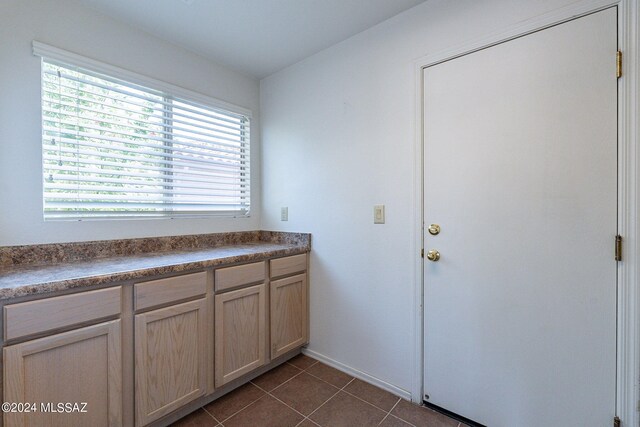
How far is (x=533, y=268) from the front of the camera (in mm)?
1331

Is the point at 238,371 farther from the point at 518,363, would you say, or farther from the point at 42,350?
the point at 518,363

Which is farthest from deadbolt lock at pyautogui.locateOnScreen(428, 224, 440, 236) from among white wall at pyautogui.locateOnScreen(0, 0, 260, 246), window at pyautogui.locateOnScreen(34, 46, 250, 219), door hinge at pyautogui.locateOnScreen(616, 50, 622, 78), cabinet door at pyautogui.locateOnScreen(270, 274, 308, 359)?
white wall at pyautogui.locateOnScreen(0, 0, 260, 246)

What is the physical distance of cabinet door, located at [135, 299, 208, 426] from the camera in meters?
1.38

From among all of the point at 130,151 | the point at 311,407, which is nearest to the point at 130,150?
the point at 130,151

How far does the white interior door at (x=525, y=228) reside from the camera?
1188 mm

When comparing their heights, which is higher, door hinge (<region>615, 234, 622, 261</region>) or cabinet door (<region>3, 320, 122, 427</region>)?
door hinge (<region>615, 234, 622, 261</region>)

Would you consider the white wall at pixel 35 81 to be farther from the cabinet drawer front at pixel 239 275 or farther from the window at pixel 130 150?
the cabinet drawer front at pixel 239 275

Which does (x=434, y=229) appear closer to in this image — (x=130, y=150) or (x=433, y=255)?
(x=433, y=255)

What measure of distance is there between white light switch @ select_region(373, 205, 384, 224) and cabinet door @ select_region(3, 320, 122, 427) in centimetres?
152

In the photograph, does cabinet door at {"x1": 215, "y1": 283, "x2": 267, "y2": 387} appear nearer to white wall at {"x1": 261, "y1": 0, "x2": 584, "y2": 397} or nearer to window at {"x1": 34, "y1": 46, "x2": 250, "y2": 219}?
white wall at {"x1": 261, "y1": 0, "x2": 584, "y2": 397}

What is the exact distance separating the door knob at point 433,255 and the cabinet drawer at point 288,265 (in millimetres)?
986

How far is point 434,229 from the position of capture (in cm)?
162

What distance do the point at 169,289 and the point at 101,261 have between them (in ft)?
1.61

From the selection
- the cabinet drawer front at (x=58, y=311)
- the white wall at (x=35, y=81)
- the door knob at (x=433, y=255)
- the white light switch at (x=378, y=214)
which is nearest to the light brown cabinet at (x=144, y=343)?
the cabinet drawer front at (x=58, y=311)
